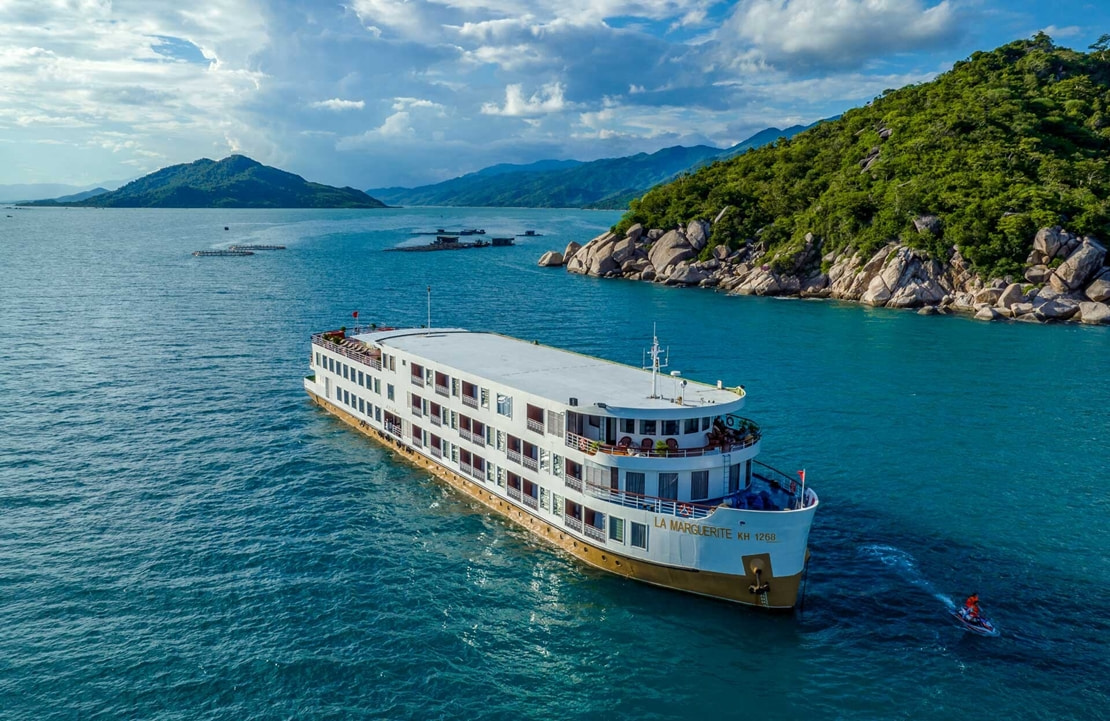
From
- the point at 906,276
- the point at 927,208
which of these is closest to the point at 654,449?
the point at 906,276

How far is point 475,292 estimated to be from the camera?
12988 cm

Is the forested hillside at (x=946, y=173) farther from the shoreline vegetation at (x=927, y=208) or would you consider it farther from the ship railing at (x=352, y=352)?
the ship railing at (x=352, y=352)

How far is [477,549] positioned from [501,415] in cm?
748

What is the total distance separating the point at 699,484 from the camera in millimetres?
34281

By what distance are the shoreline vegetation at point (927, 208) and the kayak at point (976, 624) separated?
8464cm

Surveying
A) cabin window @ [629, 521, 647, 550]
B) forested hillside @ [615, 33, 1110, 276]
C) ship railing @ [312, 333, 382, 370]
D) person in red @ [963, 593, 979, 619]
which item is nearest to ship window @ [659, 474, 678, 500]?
cabin window @ [629, 521, 647, 550]

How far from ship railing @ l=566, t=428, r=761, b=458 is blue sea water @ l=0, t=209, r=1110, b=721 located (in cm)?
613

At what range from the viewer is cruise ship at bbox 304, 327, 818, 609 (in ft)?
103

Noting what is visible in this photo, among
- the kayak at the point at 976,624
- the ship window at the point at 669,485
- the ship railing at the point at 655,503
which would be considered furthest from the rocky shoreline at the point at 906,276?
the ship railing at the point at 655,503

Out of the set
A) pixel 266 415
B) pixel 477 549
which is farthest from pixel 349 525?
pixel 266 415

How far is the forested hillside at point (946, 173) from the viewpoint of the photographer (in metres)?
111

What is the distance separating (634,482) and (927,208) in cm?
10625

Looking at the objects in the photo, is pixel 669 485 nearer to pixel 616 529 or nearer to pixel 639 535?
pixel 639 535

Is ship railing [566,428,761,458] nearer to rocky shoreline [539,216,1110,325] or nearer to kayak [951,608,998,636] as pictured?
kayak [951,608,998,636]
